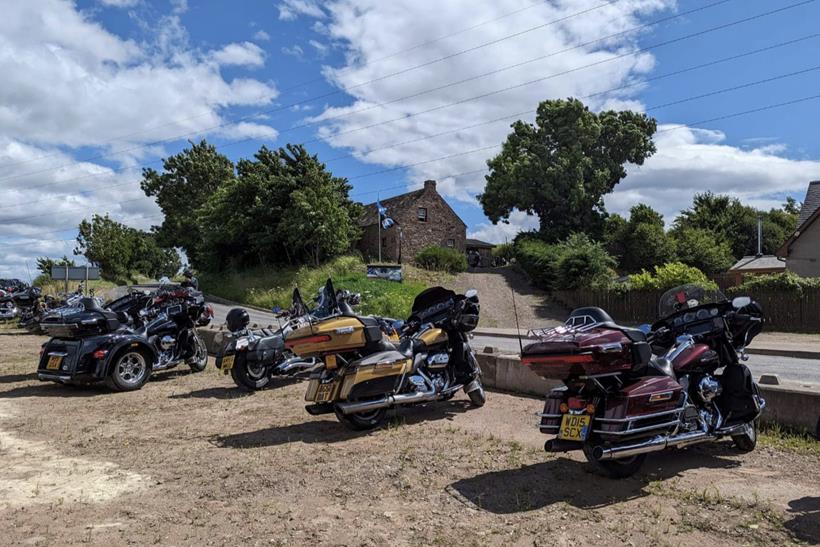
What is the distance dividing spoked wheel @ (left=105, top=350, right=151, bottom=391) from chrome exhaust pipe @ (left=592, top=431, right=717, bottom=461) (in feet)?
24.1

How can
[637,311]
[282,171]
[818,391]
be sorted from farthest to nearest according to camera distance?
[282,171], [637,311], [818,391]

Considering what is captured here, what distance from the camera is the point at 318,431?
6742 millimetres

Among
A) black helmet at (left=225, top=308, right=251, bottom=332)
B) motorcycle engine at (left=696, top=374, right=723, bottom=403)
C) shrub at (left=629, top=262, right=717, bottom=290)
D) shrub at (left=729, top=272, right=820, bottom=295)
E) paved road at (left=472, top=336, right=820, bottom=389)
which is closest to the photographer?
motorcycle engine at (left=696, top=374, right=723, bottom=403)

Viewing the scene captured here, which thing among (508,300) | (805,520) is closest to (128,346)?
(805,520)

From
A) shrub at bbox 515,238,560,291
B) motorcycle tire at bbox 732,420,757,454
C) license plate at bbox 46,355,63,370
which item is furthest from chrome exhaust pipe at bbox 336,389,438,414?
shrub at bbox 515,238,560,291

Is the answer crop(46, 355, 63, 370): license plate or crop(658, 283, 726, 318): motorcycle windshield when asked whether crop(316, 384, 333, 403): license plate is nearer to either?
crop(658, 283, 726, 318): motorcycle windshield

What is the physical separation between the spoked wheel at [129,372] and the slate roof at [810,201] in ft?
112

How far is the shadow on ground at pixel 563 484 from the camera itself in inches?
174

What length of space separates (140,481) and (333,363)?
2240 mm

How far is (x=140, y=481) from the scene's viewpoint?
495 centimetres

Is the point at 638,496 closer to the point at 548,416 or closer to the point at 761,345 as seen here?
the point at 548,416

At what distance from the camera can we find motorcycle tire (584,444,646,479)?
4824mm

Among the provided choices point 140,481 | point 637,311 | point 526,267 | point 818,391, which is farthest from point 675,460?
point 526,267

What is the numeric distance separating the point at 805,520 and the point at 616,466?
4.06 feet
